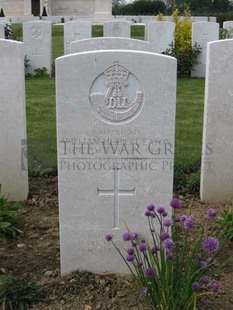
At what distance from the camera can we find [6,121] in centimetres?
488

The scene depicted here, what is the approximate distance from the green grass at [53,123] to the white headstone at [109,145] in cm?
232

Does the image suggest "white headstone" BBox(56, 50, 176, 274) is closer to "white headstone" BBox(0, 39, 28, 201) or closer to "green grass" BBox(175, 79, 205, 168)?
"white headstone" BBox(0, 39, 28, 201)

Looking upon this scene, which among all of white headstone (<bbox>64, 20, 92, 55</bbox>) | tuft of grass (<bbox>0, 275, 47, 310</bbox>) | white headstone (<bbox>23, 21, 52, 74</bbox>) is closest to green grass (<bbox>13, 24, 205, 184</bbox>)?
white headstone (<bbox>23, 21, 52, 74</bbox>)

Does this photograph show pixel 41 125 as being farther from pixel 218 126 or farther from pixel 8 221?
pixel 8 221

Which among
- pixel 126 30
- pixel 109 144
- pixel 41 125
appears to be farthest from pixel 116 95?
pixel 126 30

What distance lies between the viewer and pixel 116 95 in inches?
129

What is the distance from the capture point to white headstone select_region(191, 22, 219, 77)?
42.5 feet

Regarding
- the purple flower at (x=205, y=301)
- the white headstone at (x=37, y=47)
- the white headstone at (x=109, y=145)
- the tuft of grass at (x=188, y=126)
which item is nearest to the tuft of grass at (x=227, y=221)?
the white headstone at (x=109, y=145)

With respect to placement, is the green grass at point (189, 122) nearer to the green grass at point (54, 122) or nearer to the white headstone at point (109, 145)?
the green grass at point (54, 122)

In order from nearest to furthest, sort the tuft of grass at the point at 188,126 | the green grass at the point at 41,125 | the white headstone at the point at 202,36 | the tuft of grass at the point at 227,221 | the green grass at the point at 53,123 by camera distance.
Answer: the tuft of grass at the point at 227,221, the tuft of grass at the point at 188,126, the green grass at the point at 41,125, the green grass at the point at 53,123, the white headstone at the point at 202,36

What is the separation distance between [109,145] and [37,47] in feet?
34.5

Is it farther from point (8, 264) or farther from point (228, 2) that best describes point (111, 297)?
point (228, 2)

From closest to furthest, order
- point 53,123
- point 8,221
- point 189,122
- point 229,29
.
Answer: point 8,221 < point 53,123 < point 189,122 < point 229,29

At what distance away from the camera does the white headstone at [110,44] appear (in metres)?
5.20
